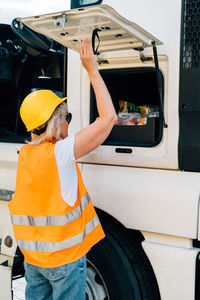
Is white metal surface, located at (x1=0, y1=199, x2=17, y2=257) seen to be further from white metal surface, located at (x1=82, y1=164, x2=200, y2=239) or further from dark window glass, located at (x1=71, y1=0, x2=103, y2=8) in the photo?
dark window glass, located at (x1=71, y1=0, x2=103, y2=8)

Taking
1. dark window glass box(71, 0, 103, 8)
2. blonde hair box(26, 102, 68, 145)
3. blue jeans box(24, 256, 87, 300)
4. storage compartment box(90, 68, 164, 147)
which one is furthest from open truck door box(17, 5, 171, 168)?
blue jeans box(24, 256, 87, 300)

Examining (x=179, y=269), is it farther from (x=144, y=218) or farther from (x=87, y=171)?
(x=87, y=171)

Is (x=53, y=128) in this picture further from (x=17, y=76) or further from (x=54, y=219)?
(x=17, y=76)

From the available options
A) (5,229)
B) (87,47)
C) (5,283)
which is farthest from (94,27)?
(5,283)

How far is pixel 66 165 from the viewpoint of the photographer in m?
1.97

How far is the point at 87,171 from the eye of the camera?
2510mm

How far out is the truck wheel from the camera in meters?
2.34

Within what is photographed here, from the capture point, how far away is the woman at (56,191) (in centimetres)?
196

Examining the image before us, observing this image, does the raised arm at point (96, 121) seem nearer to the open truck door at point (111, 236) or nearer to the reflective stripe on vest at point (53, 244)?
the open truck door at point (111, 236)

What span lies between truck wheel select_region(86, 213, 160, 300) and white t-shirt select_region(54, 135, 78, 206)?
0.55 m

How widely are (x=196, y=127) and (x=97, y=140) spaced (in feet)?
1.82

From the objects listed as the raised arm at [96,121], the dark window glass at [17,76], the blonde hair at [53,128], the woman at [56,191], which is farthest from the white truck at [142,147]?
the dark window glass at [17,76]

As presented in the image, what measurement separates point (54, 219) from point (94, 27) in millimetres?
989

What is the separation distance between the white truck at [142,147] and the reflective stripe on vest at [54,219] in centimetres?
35
